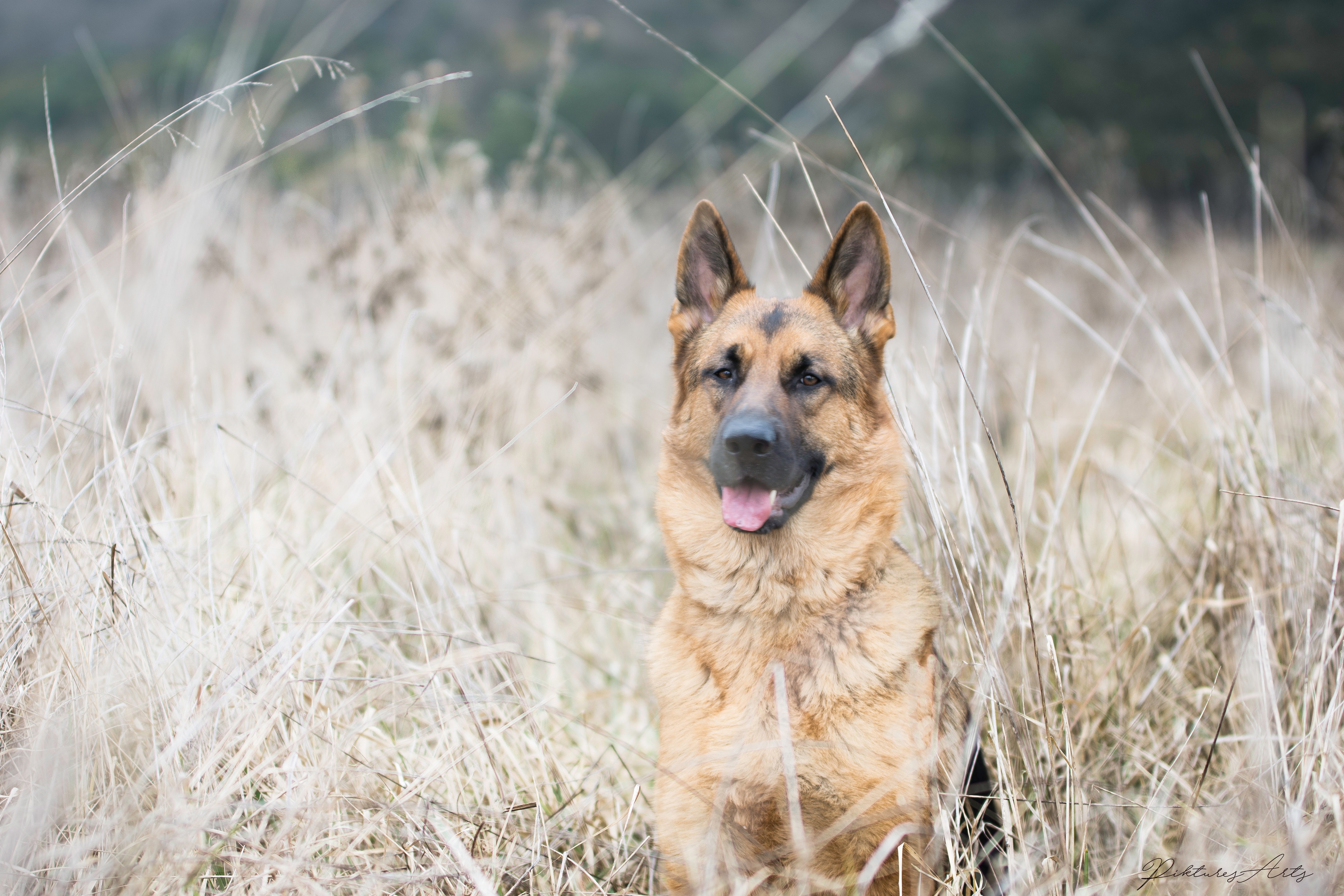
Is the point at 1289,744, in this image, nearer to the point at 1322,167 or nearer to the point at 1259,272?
the point at 1259,272

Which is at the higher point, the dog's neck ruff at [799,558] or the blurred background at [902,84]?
the blurred background at [902,84]

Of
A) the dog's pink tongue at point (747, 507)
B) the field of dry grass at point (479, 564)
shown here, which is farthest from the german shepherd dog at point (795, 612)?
the field of dry grass at point (479, 564)

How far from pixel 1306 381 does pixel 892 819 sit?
108 inches

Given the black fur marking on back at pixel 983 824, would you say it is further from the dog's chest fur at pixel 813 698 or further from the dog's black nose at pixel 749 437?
the dog's black nose at pixel 749 437

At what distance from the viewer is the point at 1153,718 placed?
2891mm

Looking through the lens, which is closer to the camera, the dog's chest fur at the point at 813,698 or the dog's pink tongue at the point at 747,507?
the dog's chest fur at the point at 813,698

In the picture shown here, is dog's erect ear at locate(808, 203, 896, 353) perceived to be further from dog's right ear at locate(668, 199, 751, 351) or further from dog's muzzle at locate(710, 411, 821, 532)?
dog's muzzle at locate(710, 411, 821, 532)

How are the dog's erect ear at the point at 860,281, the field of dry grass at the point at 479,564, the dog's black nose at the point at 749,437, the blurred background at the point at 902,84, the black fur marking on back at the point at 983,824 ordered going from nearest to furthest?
the field of dry grass at the point at 479,564, the black fur marking on back at the point at 983,824, the dog's black nose at the point at 749,437, the dog's erect ear at the point at 860,281, the blurred background at the point at 902,84

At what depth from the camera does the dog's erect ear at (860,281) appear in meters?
2.59

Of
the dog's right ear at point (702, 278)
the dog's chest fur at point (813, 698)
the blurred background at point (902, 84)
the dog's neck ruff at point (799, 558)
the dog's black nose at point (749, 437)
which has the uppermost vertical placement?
the blurred background at point (902, 84)

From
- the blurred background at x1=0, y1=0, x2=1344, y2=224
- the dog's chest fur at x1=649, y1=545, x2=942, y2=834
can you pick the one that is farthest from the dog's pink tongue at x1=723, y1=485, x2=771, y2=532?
the blurred background at x1=0, y1=0, x2=1344, y2=224

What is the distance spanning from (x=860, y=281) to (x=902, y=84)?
1428cm

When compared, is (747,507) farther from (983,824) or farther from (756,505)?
(983,824)

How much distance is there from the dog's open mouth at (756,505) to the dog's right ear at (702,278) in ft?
2.28
